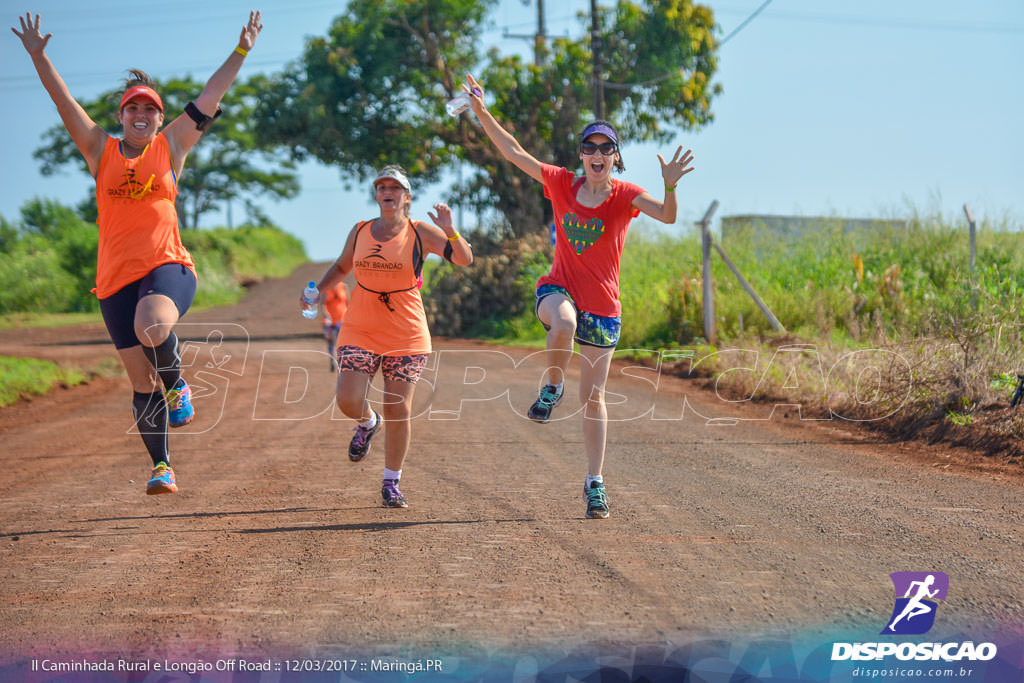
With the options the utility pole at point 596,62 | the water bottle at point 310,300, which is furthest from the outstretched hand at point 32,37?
the utility pole at point 596,62

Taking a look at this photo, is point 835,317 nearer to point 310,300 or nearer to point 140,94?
point 310,300

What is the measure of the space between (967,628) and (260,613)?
277cm

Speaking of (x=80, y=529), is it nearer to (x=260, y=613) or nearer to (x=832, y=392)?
(x=260, y=613)

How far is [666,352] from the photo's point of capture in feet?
55.1

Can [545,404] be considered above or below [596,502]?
above

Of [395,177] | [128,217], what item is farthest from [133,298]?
[395,177]

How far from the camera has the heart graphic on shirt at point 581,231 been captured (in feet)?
18.9

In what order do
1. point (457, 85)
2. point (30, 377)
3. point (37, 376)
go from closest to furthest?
point (30, 377)
point (37, 376)
point (457, 85)

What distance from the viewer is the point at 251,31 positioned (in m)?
5.87

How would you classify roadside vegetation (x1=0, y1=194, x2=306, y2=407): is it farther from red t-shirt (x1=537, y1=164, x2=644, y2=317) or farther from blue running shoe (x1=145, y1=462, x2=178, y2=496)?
red t-shirt (x1=537, y1=164, x2=644, y2=317)

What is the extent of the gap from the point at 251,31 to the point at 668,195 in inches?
106

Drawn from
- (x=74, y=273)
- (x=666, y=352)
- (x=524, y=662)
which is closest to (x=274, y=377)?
(x=666, y=352)

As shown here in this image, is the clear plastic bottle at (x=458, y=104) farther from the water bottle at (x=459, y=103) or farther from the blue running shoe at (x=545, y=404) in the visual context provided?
the blue running shoe at (x=545, y=404)

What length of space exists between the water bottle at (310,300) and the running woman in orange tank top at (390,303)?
0.29 m
